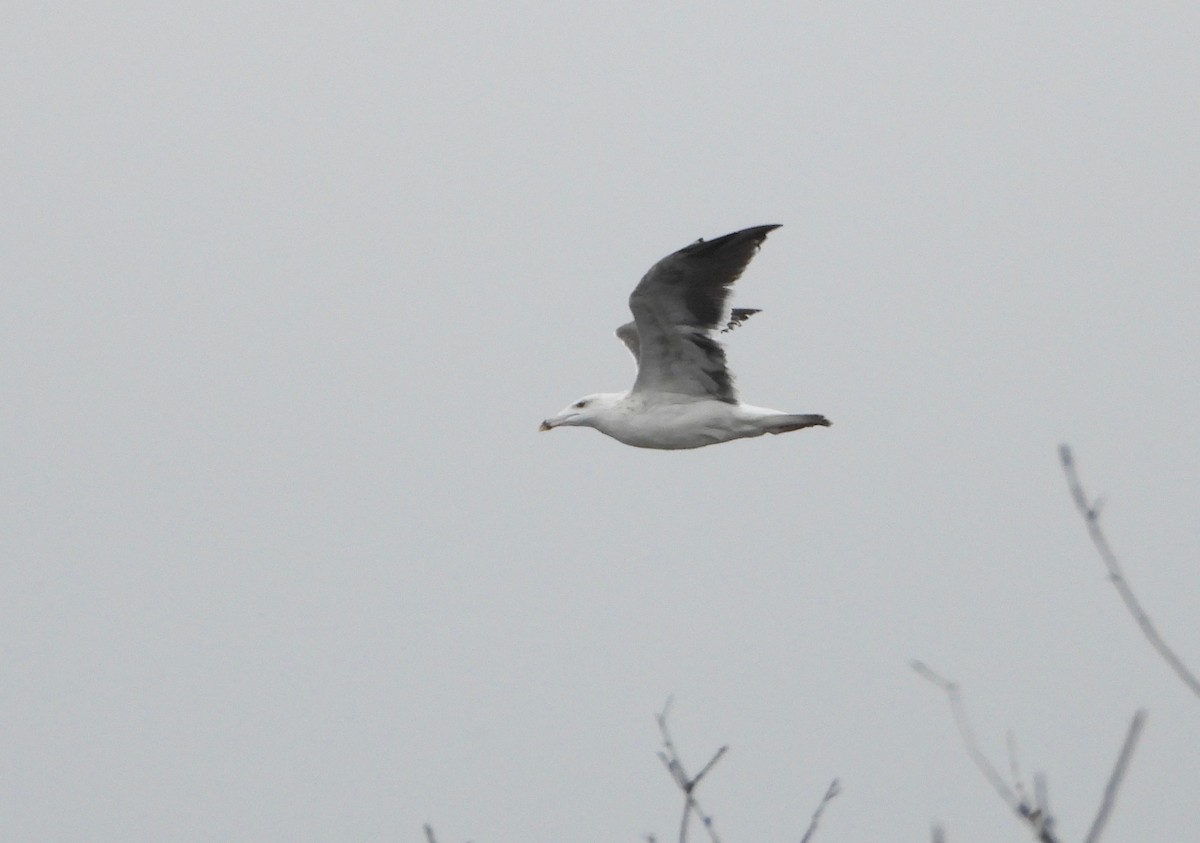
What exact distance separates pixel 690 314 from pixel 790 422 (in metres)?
1.22

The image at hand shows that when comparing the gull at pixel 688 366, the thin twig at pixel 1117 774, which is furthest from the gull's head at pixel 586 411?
the thin twig at pixel 1117 774

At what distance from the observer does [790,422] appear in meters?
13.3

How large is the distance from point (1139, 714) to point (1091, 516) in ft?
2.00

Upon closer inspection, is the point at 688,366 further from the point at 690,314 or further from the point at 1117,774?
the point at 1117,774

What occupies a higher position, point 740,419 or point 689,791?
point 740,419

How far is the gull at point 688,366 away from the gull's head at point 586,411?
14 mm

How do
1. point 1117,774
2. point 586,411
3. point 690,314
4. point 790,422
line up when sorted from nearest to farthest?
point 1117,774 → point 690,314 → point 790,422 → point 586,411

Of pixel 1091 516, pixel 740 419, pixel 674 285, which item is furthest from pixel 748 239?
pixel 1091 516

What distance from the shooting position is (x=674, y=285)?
12875mm

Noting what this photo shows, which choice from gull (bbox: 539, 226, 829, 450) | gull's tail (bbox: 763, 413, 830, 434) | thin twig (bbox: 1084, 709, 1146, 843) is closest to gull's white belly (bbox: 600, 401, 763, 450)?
gull (bbox: 539, 226, 829, 450)

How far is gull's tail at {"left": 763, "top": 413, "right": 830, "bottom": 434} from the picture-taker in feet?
43.2

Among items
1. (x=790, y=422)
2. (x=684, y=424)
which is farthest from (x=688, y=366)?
(x=790, y=422)

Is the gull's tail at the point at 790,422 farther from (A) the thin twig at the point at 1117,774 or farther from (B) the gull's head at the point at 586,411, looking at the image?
(A) the thin twig at the point at 1117,774

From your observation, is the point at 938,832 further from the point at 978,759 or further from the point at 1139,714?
the point at 1139,714
